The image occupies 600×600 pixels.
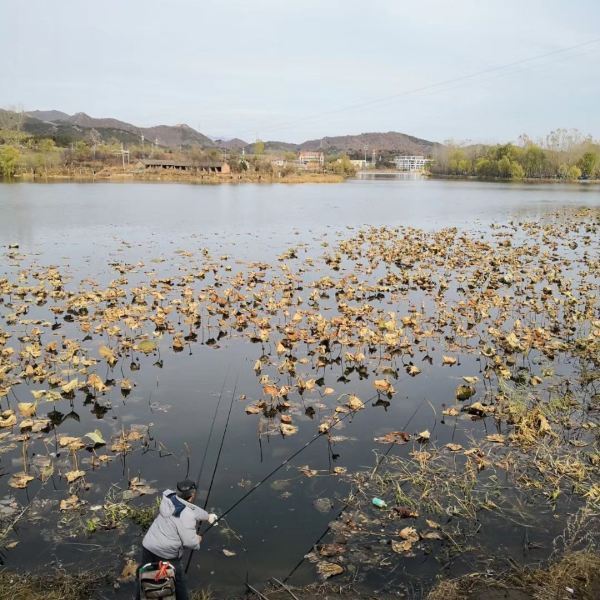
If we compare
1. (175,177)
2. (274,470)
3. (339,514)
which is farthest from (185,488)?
(175,177)

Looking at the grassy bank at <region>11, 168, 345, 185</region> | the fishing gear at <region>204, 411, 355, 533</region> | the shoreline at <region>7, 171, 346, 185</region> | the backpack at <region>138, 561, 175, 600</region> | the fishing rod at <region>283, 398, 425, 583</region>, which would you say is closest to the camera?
the backpack at <region>138, 561, 175, 600</region>

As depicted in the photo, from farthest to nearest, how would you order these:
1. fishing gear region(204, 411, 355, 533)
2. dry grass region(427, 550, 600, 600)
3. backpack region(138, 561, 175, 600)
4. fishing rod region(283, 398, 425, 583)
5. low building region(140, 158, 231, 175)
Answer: low building region(140, 158, 231, 175)
fishing gear region(204, 411, 355, 533)
fishing rod region(283, 398, 425, 583)
dry grass region(427, 550, 600, 600)
backpack region(138, 561, 175, 600)

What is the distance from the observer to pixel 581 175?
142 meters

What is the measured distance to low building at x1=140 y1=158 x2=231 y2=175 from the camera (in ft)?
363

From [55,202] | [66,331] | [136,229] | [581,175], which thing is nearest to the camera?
[66,331]

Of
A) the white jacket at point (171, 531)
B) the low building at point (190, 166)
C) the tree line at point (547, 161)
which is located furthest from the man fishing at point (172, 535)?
the tree line at point (547, 161)

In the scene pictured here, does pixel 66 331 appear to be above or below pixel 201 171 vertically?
below

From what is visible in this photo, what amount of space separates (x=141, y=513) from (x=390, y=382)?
230 inches

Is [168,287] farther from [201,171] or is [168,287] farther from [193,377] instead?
[201,171]

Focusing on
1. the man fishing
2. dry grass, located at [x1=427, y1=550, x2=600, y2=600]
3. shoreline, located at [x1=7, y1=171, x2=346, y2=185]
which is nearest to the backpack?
the man fishing

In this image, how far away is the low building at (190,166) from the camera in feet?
363

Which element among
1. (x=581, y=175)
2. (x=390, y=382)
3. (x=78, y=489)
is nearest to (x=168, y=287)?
(x=390, y=382)

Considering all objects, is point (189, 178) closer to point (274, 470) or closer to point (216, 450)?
point (216, 450)

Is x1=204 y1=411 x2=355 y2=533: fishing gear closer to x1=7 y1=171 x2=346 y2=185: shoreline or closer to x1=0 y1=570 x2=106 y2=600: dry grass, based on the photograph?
x1=0 y1=570 x2=106 y2=600: dry grass
